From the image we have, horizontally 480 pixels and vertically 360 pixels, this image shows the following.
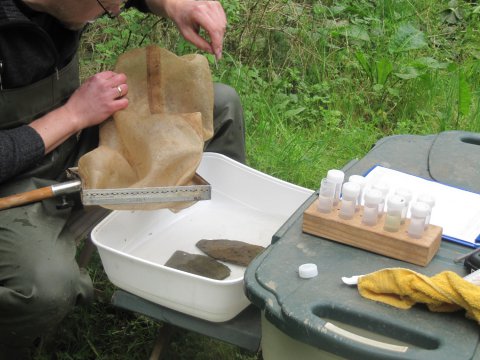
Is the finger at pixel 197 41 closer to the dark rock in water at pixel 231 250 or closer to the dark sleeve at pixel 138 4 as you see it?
→ the dark sleeve at pixel 138 4

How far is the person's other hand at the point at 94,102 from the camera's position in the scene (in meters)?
1.92

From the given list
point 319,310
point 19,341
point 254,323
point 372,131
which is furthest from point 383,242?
point 372,131

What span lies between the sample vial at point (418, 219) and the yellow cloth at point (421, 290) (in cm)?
14

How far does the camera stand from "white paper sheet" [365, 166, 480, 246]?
5.14 feet

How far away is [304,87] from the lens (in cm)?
347

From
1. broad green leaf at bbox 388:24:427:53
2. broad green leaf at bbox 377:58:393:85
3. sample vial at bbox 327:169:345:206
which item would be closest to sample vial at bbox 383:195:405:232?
sample vial at bbox 327:169:345:206

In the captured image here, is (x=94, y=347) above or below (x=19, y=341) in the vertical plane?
below

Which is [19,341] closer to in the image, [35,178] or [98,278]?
[35,178]

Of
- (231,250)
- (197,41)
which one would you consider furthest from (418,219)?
(197,41)

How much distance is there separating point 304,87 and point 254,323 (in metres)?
1.97

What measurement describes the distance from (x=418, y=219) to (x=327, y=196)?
201 millimetres

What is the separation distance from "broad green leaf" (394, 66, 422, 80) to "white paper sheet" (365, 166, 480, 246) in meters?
1.72

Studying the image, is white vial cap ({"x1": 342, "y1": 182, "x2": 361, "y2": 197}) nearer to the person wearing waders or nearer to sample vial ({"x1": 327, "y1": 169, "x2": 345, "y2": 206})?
sample vial ({"x1": 327, "y1": 169, "x2": 345, "y2": 206})

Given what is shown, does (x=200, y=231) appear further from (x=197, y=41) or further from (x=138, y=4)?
(x=138, y=4)
